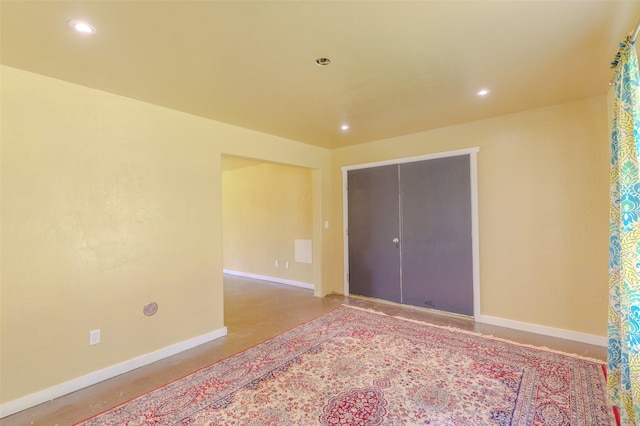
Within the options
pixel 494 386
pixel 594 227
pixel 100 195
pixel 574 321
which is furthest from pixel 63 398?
pixel 594 227

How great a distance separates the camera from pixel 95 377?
8.02ft

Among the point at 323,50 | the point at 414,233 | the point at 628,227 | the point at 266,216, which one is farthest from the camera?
the point at 266,216

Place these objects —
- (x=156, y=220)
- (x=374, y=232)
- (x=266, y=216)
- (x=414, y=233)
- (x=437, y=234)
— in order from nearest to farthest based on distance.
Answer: (x=156, y=220)
(x=437, y=234)
(x=414, y=233)
(x=374, y=232)
(x=266, y=216)

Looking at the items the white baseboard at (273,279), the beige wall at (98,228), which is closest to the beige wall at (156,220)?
the beige wall at (98,228)

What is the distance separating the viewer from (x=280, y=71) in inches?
87.6

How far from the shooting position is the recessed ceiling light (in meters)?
1.62

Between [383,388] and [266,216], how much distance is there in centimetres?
444

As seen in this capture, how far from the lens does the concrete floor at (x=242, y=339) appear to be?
2.12 meters

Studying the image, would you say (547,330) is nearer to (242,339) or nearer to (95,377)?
(242,339)

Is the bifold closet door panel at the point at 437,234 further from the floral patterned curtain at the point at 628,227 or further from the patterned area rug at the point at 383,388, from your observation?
the floral patterned curtain at the point at 628,227

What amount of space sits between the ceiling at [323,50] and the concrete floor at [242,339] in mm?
2472

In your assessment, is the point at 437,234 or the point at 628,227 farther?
the point at 437,234

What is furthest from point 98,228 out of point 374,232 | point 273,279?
point 273,279

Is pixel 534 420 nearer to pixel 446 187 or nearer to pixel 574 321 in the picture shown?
pixel 574 321
